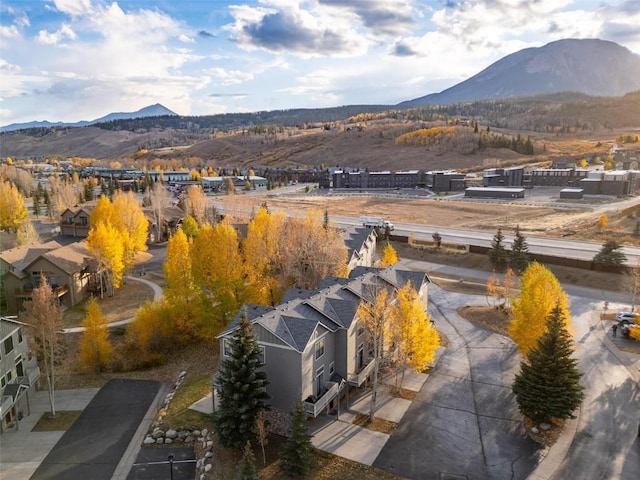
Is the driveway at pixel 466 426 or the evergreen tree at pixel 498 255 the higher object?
the evergreen tree at pixel 498 255

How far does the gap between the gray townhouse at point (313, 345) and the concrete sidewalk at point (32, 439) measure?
822 centimetres

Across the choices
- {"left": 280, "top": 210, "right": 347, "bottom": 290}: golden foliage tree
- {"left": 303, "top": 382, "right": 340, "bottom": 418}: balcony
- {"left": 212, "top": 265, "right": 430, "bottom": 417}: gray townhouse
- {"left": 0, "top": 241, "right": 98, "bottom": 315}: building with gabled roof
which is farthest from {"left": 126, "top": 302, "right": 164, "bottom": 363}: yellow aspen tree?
{"left": 303, "top": 382, "right": 340, "bottom": 418}: balcony

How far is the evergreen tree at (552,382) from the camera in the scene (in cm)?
2169

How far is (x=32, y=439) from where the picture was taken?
74.7 feet

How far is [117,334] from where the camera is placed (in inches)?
1385

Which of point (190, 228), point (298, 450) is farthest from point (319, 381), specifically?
point (190, 228)

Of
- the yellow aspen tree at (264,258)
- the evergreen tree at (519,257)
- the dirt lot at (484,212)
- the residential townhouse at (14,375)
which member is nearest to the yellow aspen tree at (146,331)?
the residential townhouse at (14,375)

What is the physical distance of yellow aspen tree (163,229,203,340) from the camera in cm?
3275

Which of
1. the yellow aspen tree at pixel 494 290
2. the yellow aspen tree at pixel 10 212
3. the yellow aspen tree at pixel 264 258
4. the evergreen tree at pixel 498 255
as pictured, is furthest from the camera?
the yellow aspen tree at pixel 10 212

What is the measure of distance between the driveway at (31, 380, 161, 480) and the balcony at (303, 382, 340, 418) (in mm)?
9043

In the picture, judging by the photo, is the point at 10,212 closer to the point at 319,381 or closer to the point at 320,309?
the point at 320,309

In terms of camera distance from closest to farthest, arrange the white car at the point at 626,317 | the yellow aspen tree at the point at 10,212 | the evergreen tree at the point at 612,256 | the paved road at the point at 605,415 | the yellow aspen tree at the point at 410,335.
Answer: the paved road at the point at 605,415 < the yellow aspen tree at the point at 410,335 < the white car at the point at 626,317 < the evergreen tree at the point at 612,256 < the yellow aspen tree at the point at 10,212

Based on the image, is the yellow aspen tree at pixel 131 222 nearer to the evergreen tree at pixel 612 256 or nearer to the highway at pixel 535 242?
the highway at pixel 535 242

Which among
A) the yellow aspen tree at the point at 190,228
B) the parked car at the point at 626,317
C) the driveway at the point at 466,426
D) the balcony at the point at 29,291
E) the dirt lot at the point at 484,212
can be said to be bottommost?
the driveway at the point at 466,426
